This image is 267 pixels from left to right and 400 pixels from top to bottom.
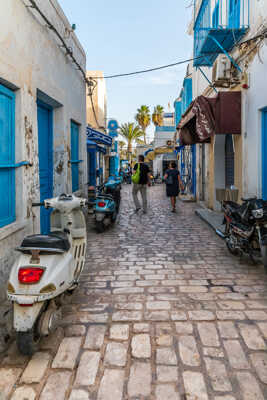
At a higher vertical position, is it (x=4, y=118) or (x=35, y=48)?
(x=35, y=48)

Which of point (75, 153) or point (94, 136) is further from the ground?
point (94, 136)

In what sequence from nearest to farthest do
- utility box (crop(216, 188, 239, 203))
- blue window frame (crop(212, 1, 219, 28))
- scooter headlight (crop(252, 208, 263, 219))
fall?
scooter headlight (crop(252, 208, 263, 219)) → utility box (crop(216, 188, 239, 203)) → blue window frame (crop(212, 1, 219, 28))

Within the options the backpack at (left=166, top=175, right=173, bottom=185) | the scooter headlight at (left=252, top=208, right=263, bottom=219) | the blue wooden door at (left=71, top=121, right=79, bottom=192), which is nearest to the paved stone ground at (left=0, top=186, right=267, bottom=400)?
the scooter headlight at (left=252, top=208, right=263, bottom=219)

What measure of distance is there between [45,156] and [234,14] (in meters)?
5.68

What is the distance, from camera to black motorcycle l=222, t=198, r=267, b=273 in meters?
4.57

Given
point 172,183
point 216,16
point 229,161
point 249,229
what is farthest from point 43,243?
point 216,16

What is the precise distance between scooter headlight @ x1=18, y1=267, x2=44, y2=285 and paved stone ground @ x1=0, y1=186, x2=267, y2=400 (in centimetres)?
64

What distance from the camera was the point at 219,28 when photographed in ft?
23.9

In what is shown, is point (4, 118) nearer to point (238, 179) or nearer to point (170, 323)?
point (170, 323)

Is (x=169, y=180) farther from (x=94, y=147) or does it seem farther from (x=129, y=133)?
(x=129, y=133)

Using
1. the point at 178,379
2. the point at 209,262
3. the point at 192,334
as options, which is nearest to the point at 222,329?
the point at 192,334

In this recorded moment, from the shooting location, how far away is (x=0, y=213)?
3963 millimetres

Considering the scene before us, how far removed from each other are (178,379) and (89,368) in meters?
0.69

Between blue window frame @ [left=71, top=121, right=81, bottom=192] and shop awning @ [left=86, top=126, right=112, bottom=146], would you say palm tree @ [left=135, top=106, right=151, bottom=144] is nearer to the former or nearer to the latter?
shop awning @ [left=86, top=126, right=112, bottom=146]
